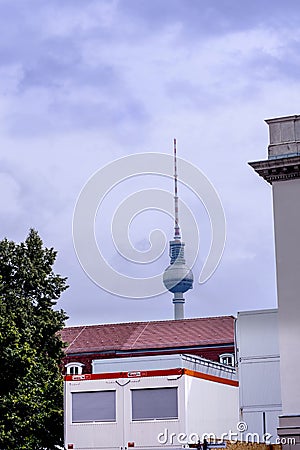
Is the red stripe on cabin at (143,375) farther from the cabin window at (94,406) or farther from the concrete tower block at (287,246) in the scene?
the concrete tower block at (287,246)

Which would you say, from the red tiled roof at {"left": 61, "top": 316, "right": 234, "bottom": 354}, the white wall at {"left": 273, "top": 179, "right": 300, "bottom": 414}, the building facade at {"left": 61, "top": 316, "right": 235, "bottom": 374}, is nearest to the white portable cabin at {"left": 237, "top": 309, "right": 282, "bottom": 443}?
the white wall at {"left": 273, "top": 179, "right": 300, "bottom": 414}

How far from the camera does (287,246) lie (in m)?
32.8

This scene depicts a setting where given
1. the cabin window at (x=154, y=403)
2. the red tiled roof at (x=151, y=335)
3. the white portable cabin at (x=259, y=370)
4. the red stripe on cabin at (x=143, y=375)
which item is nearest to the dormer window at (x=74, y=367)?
the red tiled roof at (x=151, y=335)

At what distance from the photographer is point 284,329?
3219 cm

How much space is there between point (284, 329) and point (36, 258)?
1927 cm

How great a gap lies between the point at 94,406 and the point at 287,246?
920 centimetres

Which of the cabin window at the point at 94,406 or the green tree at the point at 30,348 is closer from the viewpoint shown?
the cabin window at the point at 94,406

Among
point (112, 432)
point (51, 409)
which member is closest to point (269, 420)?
point (112, 432)

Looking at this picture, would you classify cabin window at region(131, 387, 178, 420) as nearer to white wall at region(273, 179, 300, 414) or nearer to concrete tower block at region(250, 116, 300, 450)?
concrete tower block at region(250, 116, 300, 450)

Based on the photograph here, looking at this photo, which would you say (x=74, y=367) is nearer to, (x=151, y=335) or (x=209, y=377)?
(x=151, y=335)

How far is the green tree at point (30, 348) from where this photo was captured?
137ft

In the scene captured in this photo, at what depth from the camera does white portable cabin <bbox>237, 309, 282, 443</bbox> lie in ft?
115

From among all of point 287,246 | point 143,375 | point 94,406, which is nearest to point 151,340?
point 287,246

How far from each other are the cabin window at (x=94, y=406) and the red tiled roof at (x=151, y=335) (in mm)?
45302
